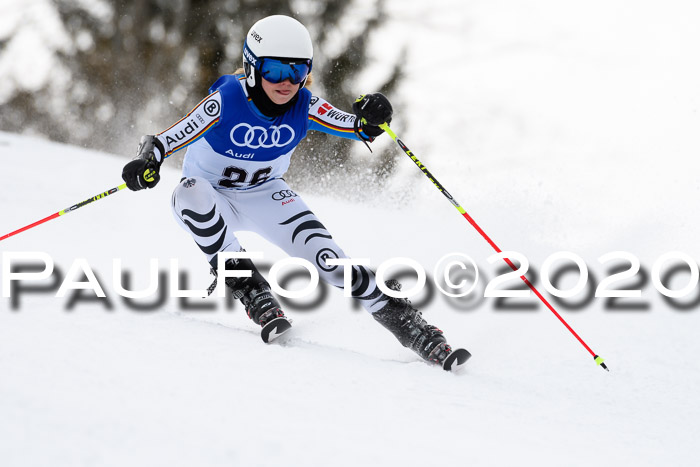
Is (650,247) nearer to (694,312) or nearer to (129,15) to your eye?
(694,312)

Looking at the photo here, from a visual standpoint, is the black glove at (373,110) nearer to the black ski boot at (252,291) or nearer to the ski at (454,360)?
the black ski boot at (252,291)

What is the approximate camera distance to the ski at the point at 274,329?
2.98m

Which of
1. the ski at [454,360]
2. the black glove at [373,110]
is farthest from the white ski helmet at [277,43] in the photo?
the ski at [454,360]

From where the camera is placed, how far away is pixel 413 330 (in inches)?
126

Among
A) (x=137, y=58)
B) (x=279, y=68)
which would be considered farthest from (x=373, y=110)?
(x=137, y=58)

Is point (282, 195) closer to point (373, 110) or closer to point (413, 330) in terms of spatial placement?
point (373, 110)

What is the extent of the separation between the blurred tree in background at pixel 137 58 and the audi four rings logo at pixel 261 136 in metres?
12.1

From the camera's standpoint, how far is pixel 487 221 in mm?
5957

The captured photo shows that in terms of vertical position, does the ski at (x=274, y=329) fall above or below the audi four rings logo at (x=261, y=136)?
below

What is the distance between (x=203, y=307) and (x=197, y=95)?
41.6ft

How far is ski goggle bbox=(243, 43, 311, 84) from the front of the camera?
2.98 metres

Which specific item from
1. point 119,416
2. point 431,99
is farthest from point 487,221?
point 431,99

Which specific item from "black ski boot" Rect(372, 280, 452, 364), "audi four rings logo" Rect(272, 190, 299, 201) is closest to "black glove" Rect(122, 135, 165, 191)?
"audi four rings logo" Rect(272, 190, 299, 201)

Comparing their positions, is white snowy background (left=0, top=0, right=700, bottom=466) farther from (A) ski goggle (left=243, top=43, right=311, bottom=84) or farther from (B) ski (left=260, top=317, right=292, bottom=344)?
(A) ski goggle (left=243, top=43, right=311, bottom=84)
